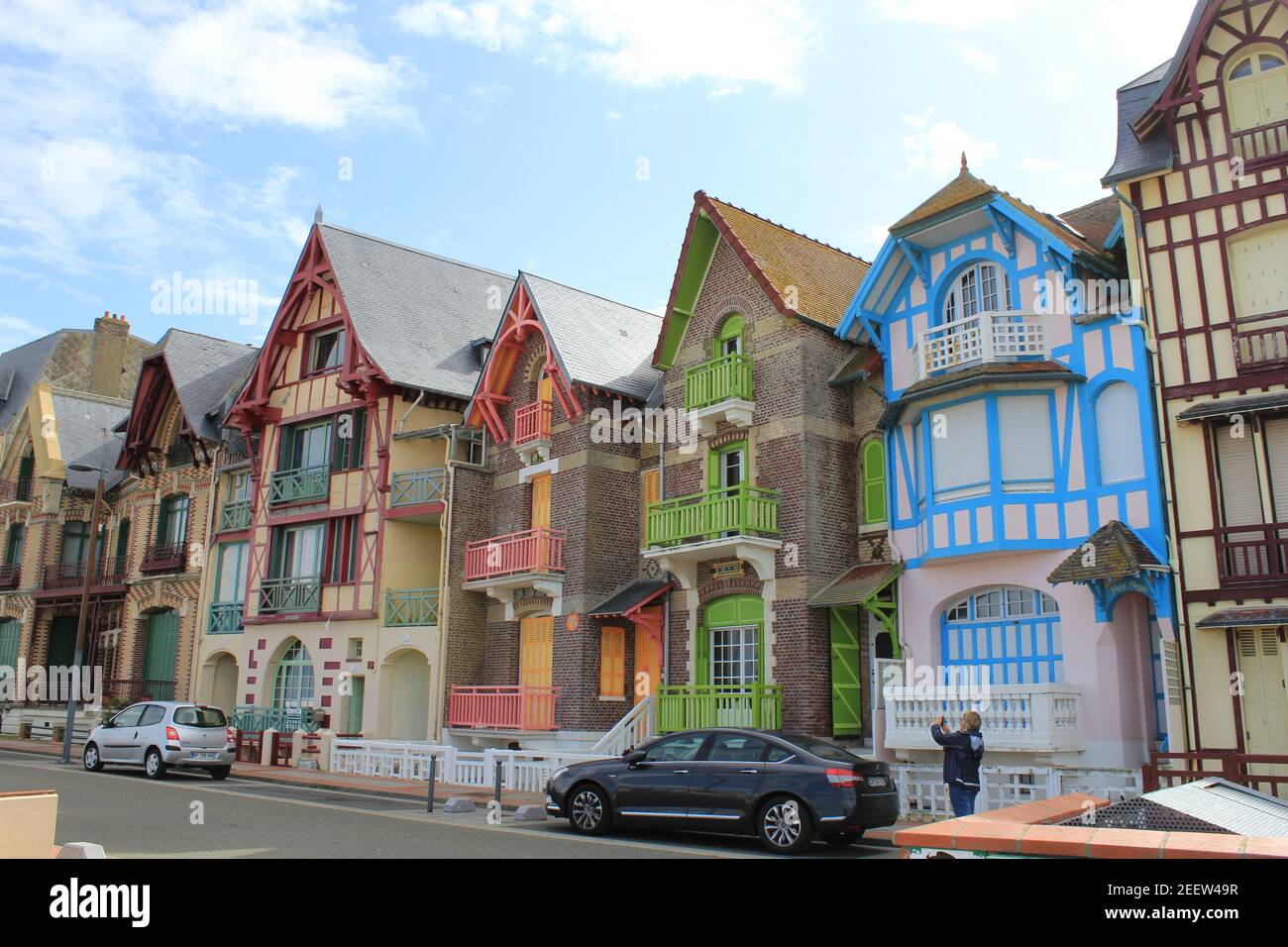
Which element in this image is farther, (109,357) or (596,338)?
(109,357)

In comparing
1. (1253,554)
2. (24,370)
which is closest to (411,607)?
(1253,554)

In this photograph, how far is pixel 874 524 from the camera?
65.3 ft

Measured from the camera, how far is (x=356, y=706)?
2742cm

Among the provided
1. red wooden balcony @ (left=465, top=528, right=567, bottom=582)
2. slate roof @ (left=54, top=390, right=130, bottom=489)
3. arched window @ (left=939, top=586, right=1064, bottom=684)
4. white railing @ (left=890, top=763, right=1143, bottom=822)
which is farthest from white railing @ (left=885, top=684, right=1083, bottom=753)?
slate roof @ (left=54, top=390, right=130, bottom=489)

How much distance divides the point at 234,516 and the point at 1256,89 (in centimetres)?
2731

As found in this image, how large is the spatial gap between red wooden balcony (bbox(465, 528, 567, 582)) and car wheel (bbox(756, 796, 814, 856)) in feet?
38.0

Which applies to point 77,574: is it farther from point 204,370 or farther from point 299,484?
point 299,484

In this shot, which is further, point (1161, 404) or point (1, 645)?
point (1, 645)

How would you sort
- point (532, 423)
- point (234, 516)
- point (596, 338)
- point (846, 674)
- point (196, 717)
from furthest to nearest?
point (234, 516) < point (596, 338) < point (532, 423) < point (196, 717) < point (846, 674)

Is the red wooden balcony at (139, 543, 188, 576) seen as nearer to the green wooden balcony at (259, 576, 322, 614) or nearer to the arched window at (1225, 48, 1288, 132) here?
the green wooden balcony at (259, 576, 322, 614)

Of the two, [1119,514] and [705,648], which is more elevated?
[1119,514]
